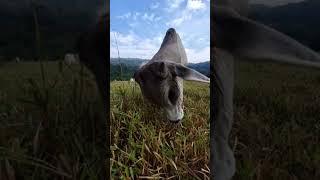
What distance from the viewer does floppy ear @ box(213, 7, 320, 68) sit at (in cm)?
172

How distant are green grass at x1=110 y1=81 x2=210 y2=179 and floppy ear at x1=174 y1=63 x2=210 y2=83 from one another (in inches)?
3.9

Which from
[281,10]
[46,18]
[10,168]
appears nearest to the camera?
[10,168]

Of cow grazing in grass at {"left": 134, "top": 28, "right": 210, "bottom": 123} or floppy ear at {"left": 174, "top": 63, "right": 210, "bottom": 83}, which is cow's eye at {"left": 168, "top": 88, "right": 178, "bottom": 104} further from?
floppy ear at {"left": 174, "top": 63, "right": 210, "bottom": 83}

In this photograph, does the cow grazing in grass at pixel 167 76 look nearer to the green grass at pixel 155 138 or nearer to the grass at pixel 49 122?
the green grass at pixel 155 138

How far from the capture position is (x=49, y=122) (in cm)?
175

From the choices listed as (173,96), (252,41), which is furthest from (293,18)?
(173,96)

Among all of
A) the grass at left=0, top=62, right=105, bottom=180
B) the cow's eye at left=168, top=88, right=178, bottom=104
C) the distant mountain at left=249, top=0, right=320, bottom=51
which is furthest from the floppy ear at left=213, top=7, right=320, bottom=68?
the grass at left=0, top=62, right=105, bottom=180

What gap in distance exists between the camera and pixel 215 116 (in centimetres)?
181

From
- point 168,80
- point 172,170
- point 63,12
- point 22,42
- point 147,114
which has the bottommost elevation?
point 172,170

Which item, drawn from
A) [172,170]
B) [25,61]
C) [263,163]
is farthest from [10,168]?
[263,163]

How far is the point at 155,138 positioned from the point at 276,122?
1.78 ft

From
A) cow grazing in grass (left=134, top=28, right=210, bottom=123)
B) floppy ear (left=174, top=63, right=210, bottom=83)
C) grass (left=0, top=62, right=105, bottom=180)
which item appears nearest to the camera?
grass (left=0, top=62, right=105, bottom=180)

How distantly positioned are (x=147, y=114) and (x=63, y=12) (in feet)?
2.23

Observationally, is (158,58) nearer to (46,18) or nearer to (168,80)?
(168,80)
